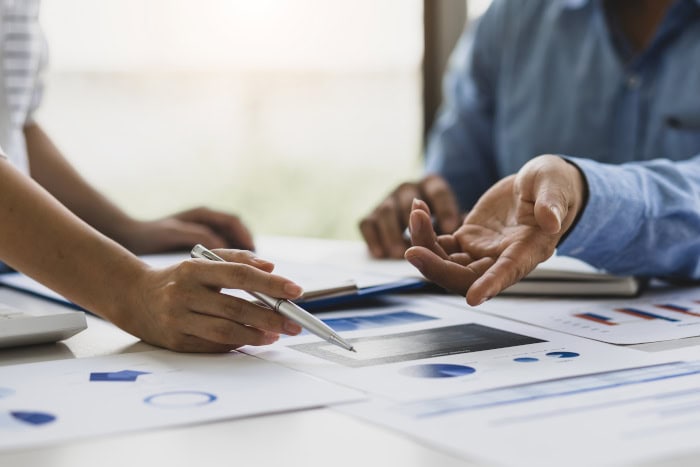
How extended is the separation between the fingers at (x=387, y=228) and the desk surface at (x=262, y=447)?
2.24 feet

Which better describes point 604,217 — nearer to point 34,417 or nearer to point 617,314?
point 617,314

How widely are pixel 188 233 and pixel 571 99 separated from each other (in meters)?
0.67

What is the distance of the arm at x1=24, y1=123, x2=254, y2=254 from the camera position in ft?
4.18

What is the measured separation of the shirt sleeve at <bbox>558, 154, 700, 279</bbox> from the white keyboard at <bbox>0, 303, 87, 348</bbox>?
455 millimetres

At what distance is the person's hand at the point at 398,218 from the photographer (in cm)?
125

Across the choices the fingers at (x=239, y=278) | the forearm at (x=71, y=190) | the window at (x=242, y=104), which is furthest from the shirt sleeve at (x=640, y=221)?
the window at (x=242, y=104)

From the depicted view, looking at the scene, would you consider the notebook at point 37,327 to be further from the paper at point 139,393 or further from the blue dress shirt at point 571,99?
the blue dress shirt at point 571,99

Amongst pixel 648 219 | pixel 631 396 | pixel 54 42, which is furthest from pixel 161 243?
pixel 54 42

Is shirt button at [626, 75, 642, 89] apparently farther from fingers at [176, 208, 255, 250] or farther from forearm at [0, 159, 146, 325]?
forearm at [0, 159, 146, 325]

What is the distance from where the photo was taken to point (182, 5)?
412 cm

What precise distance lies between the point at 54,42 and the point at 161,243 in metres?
2.65

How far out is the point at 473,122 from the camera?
167 cm

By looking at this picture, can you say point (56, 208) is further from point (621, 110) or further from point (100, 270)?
point (621, 110)

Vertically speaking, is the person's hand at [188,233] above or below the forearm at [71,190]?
below
